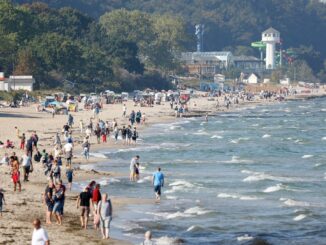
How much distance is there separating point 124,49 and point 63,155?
95.7m

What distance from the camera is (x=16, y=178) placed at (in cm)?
3175

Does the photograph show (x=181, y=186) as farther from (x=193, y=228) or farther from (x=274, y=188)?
(x=193, y=228)

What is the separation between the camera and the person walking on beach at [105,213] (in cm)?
2477

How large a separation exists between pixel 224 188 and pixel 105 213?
12.5m

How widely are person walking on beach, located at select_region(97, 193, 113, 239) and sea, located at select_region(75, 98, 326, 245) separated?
0.92 m

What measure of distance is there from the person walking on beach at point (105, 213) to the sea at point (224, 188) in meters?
0.92

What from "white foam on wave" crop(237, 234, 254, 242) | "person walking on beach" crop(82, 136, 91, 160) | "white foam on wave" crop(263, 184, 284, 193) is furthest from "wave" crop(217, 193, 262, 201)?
"person walking on beach" crop(82, 136, 91, 160)

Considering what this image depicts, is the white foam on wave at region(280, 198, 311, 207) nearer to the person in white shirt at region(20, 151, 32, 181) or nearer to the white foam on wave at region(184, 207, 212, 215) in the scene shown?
the white foam on wave at region(184, 207, 212, 215)

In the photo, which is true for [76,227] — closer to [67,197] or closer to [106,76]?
[67,197]

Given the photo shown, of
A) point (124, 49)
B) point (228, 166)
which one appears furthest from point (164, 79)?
point (228, 166)

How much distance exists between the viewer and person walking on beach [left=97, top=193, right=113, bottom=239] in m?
24.8

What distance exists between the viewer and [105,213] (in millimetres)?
24828

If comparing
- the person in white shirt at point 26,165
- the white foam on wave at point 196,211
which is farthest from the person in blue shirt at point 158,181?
the person in white shirt at point 26,165

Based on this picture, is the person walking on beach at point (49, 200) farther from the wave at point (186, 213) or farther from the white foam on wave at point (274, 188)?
the white foam on wave at point (274, 188)
